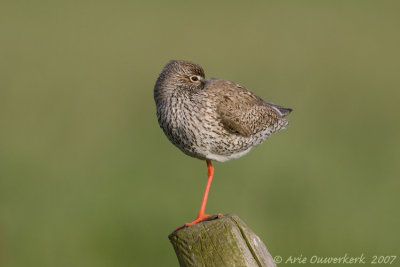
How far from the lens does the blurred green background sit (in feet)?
29.9

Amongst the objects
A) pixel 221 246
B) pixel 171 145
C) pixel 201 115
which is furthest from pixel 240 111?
pixel 171 145

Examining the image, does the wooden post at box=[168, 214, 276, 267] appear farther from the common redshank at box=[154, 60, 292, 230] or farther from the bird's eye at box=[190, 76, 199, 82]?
the bird's eye at box=[190, 76, 199, 82]

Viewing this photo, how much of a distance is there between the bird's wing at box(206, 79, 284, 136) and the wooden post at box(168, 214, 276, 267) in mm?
2464

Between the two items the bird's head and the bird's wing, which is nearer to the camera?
the bird's head

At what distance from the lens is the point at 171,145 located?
1219 cm

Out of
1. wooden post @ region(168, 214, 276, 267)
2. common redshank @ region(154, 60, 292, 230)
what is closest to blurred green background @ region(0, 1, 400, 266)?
common redshank @ region(154, 60, 292, 230)

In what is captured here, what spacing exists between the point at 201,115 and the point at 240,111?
61cm

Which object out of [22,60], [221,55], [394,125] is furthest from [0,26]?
[394,125]

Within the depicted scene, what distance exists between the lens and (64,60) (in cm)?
1719

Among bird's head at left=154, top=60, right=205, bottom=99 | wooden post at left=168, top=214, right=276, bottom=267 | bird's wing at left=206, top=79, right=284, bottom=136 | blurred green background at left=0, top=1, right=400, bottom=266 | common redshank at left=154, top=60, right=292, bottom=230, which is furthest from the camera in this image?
blurred green background at left=0, top=1, right=400, bottom=266

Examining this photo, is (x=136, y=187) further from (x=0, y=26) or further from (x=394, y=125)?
(x=0, y=26)

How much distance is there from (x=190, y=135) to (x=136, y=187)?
3980mm

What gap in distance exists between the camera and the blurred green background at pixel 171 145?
29.9 ft

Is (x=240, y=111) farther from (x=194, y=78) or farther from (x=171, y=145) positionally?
(x=171, y=145)
